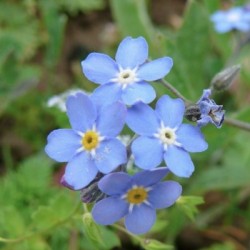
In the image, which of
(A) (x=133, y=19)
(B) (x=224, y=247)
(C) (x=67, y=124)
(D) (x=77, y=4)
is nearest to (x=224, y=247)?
(B) (x=224, y=247)

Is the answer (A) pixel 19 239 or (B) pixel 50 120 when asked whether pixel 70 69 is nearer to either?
(B) pixel 50 120

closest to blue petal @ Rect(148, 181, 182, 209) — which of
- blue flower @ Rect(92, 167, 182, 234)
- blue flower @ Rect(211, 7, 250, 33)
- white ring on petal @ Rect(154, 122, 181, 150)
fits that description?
blue flower @ Rect(92, 167, 182, 234)

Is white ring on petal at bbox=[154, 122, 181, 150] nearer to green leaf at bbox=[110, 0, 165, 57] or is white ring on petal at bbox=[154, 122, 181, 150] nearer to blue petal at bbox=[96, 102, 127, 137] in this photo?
blue petal at bbox=[96, 102, 127, 137]

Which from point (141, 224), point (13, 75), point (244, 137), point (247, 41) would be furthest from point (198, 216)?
point (141, 224)

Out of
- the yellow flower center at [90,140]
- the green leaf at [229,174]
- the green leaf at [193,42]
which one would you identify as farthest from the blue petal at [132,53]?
the green leaf at [229,174]

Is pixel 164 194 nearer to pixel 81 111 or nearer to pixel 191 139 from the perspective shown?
pixel 191 139

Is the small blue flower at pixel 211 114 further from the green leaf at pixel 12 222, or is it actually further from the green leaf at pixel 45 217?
the green leaf at pixel 12 222
